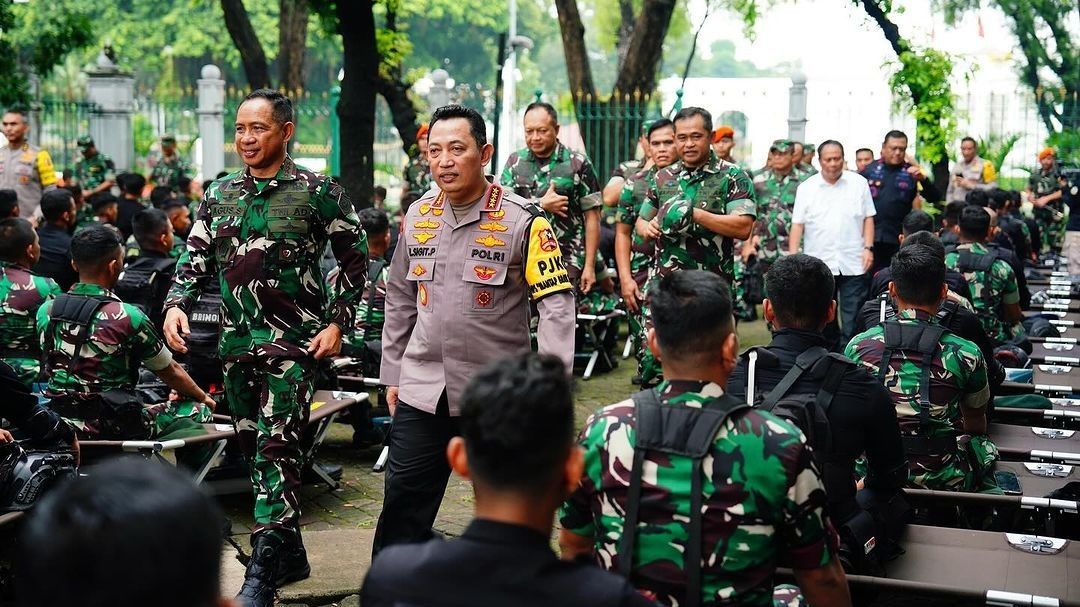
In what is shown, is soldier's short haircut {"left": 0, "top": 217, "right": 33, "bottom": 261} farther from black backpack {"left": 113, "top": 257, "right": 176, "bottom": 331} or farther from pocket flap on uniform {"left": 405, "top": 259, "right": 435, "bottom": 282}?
pocket flap on uniform {"left": 405, "top": 259, "right": 435, "bottom": 282}

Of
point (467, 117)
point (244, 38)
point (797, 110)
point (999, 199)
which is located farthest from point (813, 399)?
point (244, 38)

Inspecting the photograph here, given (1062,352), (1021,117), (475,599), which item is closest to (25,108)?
(1062,352)

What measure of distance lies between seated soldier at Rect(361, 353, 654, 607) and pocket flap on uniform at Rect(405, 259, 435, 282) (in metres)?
2.20

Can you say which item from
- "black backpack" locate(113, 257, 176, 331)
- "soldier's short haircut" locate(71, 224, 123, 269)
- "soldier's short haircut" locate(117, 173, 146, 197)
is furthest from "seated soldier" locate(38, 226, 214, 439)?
"soldier's short haircut" locate(117, 173, 146, 197)

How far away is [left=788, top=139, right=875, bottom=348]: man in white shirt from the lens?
10.3 meters

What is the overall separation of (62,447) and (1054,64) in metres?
27.7

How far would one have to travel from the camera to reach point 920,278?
526 cm

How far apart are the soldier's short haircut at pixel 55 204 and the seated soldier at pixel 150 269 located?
1.45 metres

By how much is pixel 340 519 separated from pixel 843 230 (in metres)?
5.32

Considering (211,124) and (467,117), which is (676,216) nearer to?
(467,117)

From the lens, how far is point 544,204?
8750 millimetres

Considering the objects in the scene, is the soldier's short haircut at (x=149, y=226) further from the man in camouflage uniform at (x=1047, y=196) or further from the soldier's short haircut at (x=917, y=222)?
the man in camouflage uniform at (x=1047, y=196)

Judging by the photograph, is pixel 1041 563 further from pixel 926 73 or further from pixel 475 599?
pixel 926 73

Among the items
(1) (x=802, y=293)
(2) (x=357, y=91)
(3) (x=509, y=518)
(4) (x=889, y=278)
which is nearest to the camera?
(3) (x=509, y=518)
